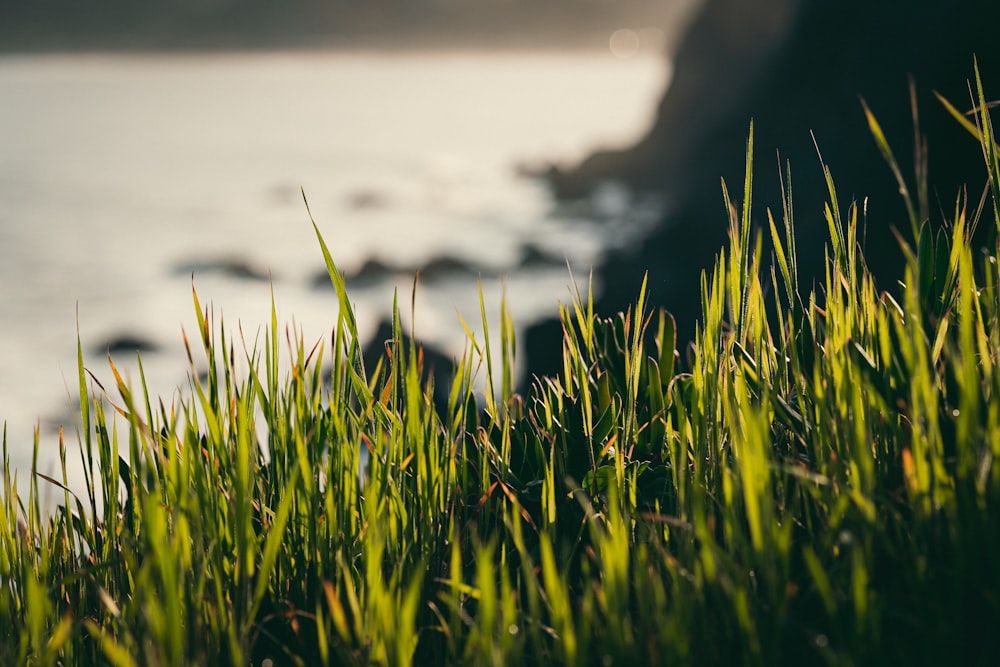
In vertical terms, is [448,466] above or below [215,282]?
below

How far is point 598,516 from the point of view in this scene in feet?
4.00

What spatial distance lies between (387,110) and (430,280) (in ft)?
242

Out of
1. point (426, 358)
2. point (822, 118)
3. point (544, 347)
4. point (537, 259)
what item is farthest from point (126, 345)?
point (822, 118)

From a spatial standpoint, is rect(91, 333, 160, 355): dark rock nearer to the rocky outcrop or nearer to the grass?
the rocky outcrop

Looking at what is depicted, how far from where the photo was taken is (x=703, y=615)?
2.94ft

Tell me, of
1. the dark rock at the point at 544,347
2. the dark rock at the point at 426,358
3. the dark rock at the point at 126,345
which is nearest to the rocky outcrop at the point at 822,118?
the dark rock at the point at 544,347

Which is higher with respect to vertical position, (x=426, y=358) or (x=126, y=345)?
(x=126, y=345)

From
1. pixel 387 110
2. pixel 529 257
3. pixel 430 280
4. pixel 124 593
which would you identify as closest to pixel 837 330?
pixel 124 593

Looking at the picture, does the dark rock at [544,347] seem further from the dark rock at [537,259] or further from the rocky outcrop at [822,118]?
the dark rock at [537,259]

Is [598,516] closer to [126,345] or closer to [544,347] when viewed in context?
[544,347]

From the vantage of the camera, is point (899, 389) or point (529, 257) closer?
point (899, 389)

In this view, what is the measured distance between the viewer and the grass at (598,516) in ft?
2.93

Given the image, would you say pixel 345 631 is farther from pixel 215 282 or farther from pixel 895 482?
pixel 215 282

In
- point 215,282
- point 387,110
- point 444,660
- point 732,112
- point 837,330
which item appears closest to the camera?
point 444,660
